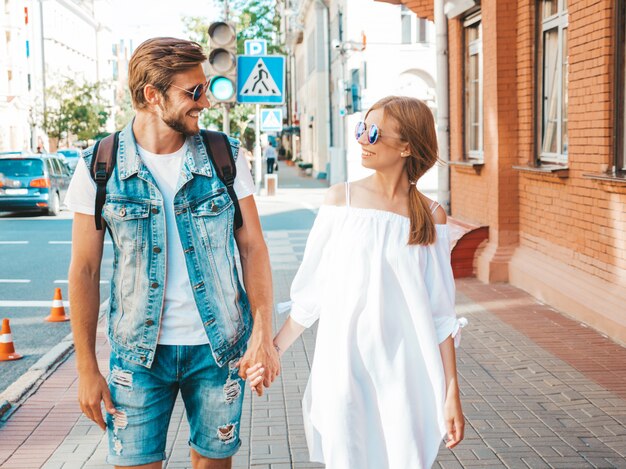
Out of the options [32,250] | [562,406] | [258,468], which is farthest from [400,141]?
[32,250]

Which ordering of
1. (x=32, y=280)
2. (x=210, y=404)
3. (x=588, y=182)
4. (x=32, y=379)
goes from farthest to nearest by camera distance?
(x=32, y=280) < (x=588, y=182) < (x=32, y=379) < (x=210, y=404)

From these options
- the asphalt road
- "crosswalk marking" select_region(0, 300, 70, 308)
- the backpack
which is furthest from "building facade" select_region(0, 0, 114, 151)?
the backpack

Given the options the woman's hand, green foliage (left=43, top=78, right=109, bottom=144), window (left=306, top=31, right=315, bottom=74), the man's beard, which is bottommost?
the woman's hand

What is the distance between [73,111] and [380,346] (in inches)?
2472

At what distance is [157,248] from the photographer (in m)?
3.10

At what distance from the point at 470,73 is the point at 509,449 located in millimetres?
9787

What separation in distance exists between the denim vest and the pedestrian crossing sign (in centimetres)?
1130

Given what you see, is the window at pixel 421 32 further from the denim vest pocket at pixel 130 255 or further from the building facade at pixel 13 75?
the building facade at pixel 13 75

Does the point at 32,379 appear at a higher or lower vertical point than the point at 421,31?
lower

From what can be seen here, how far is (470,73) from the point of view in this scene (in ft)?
47.1

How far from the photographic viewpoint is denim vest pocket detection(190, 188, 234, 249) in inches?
124

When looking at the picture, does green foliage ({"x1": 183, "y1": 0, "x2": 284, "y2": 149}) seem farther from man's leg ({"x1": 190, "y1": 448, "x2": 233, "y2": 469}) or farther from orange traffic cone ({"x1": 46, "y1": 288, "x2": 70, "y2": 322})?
man's leg ({"x1": 190, "y1": 448, "x2": 233, "y2": 469})

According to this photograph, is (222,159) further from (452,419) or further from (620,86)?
(620,86)

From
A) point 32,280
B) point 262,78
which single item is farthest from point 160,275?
point 262,78
